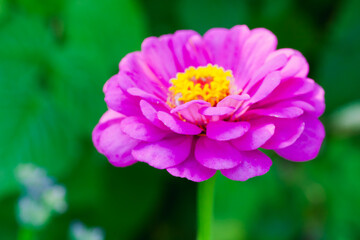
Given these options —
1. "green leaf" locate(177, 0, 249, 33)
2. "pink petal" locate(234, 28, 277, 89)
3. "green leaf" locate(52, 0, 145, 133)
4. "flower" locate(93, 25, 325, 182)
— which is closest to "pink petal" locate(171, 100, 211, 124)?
"flower" locate(93, 25, 325, 182)

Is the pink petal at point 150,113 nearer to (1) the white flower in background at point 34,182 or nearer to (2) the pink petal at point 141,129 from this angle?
(2) the pink petal at point 141,129

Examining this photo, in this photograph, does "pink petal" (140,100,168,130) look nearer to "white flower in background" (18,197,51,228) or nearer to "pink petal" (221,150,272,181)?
"pink petal" (221,150,272,181)

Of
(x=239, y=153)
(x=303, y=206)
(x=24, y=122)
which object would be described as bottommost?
(x=303, y=206)

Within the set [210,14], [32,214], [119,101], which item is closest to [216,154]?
[119,101]

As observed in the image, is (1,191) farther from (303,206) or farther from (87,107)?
(303,206)

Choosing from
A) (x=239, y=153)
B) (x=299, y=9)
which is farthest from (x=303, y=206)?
(x=239, y=153)

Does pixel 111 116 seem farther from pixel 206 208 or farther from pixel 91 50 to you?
pixel 91 50
